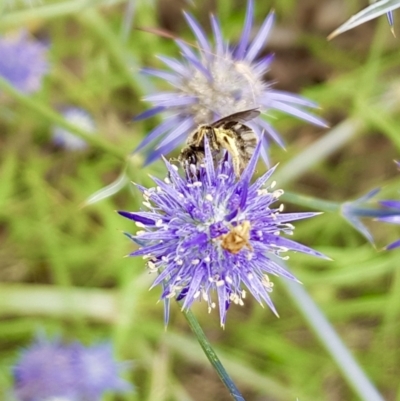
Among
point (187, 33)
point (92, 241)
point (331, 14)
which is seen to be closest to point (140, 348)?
point (92, 241)

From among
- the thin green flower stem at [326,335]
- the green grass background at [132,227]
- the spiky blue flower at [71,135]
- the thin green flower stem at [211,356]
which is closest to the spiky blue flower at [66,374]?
the green grass background at [132,227]

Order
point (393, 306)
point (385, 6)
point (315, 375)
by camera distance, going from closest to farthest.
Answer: point (385, 6), point (393, 306), point (315, 375)

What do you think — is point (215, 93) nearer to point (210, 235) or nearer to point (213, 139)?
point (213, 139)

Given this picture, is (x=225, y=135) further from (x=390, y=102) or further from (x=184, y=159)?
(x=390, y=102)

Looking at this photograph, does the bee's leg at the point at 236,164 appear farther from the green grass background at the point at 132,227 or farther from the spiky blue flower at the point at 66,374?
the spiky blue flower at the point at 66,374

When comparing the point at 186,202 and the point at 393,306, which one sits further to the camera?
the point at 393,306

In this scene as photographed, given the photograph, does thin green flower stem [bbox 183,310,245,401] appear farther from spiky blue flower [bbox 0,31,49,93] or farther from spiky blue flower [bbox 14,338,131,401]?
spiky blue flower [bbox 0,31,49,93]
